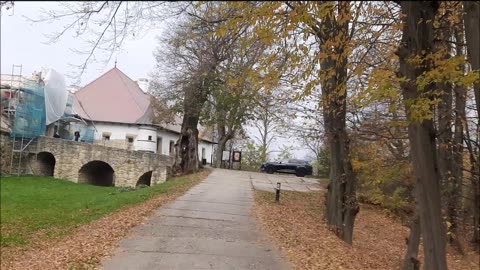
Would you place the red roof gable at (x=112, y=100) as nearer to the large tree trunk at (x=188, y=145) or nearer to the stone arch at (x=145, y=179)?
the stone arch at (x=145, y=179)

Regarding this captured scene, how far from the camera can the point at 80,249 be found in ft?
30.8

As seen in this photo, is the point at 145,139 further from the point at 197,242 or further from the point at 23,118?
A: the point at 197,242

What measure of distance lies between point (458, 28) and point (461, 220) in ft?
22.1

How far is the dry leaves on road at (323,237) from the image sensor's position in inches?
371

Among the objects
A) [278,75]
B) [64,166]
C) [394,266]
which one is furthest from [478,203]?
[64,166]

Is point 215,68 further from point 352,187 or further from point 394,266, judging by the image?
point 394,266

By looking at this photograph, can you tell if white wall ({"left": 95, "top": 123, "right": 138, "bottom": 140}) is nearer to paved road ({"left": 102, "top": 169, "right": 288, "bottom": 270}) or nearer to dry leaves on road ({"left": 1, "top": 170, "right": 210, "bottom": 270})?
paved road ({"left": 102, "top": 169, "right": 288, "bottom": 270})

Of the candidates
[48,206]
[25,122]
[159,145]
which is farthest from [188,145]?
[159,145]

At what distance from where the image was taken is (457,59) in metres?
6.25

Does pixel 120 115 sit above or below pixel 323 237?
above

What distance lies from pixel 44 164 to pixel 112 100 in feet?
31.4

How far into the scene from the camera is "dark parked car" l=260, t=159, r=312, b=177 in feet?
119

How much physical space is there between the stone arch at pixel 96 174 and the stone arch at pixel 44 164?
7.52 ft

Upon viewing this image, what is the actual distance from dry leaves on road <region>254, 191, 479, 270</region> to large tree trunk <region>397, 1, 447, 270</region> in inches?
99.8
